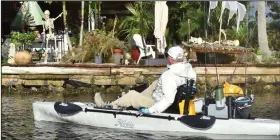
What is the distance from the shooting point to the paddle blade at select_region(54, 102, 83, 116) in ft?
40.6

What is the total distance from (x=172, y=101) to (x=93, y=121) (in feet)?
5.95

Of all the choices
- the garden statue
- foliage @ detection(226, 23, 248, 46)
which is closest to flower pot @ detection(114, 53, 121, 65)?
the garden statue

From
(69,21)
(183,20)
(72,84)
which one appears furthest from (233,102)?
(69,21)

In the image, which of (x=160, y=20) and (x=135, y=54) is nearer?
(x=135, y=54)

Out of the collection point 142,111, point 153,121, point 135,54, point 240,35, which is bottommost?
point 153,121

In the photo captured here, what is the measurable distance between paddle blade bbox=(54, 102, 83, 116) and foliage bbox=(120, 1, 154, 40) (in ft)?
32.0

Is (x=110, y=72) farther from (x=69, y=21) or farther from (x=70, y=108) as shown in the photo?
(x=69, y=21)

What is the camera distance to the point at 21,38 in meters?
20.6

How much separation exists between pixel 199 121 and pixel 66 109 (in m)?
2.80

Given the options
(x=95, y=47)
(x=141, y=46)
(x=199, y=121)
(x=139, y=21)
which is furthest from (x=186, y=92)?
(x=139, y=21)

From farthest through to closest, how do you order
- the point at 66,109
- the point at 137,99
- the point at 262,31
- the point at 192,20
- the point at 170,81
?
the point at 192,20, the point at 262,31, the point at 66,109, the point at 137,99, the point at 170,81

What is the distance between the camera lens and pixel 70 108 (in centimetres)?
1244

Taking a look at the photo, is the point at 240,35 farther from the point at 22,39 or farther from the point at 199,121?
the point at 199,121

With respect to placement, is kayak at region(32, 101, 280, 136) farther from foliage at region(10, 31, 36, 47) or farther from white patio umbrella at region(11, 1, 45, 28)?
white patio umbrella at region(11, 1, 45, 28)
